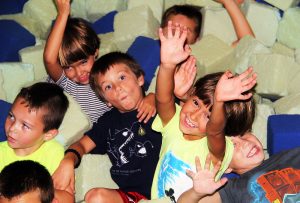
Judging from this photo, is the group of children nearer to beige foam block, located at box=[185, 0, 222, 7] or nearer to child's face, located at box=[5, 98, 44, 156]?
child's face, located at box=[5, 98, 44, 156]

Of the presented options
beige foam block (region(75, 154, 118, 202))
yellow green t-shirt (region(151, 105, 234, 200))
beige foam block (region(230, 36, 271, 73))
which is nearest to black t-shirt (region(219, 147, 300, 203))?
yellow green t-shirt (region(151, 105, 234, 200))

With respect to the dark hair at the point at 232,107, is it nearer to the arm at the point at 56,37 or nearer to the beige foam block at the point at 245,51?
the beige foam block at the point at 245,51

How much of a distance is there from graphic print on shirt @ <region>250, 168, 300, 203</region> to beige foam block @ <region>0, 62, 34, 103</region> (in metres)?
1.11

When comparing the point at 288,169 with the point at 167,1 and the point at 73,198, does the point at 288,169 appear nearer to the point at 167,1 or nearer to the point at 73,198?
the point at 73,198

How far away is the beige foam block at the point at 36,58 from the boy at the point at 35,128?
1.42ft

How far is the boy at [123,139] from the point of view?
6.94 ft

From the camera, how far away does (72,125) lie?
2277 millimetres

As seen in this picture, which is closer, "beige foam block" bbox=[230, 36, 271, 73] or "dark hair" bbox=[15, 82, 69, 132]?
"dark hair" bbox=[15, 82, 69, 132]

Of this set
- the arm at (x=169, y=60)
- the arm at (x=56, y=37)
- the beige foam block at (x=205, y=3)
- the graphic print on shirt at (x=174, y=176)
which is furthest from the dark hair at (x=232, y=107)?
the beige foam block at (x=205, y=3)

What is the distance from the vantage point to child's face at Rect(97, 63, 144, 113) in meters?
2.12

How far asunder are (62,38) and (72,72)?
14cm

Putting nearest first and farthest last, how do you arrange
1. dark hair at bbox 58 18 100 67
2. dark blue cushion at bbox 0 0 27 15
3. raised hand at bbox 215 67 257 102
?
1. raised hand at bbox 215 67 257 102
2. dark hair at bbox 58 18 100 67
3. dark blue cushion at bbox 0 0 27 15

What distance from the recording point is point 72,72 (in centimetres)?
242

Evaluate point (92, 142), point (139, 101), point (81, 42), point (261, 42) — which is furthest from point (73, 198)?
point (261, 42)
